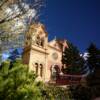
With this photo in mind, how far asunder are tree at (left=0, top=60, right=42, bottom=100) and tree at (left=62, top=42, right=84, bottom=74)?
29.1 metres

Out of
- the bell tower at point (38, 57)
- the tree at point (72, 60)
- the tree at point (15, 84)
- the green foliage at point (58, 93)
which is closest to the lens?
the tree at point (15, 84)

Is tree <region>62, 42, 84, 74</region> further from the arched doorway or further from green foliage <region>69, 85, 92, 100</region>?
green foliage <region>69, 85, 92, 100</region>

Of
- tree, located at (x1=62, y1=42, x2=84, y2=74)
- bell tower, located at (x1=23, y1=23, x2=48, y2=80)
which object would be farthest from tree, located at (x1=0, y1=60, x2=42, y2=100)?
tree, located at (x1=62, y1=42, x2=84, y2=74)

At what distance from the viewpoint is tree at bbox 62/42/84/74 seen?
38.5 meters

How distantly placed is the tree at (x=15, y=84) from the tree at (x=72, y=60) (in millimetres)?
29093

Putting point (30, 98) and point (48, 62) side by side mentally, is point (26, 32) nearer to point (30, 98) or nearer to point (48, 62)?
point (30, 98)

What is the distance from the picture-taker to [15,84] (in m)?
8.41

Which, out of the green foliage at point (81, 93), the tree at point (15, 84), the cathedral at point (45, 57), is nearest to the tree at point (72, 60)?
the cathedral at point (45, 57)

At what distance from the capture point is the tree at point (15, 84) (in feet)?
27.1

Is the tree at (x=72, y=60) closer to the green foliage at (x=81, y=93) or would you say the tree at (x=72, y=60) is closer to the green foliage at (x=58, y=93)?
the green foliage at (x=81, y=93)

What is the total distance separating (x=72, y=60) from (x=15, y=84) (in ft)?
A: 105

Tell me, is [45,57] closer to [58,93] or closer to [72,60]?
[72,60]

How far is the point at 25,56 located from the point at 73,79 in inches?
453

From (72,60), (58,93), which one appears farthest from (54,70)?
(58,93)
